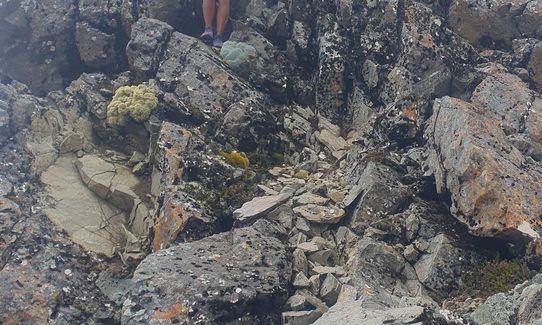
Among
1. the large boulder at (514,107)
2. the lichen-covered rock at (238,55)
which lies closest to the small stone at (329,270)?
the large boulder at (514,107)

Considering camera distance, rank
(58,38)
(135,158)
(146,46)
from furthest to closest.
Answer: (58,38)
(146,46)
(135,158)

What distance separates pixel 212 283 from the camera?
9109 millimetres

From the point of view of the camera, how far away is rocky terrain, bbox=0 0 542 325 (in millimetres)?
9406

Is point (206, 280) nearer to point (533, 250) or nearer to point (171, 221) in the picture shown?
point (171, 221)

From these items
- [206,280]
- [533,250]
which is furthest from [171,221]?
[533,250]

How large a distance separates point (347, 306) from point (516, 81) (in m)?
8.47

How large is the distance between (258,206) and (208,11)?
7394mm

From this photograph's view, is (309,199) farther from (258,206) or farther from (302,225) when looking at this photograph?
(258,206)

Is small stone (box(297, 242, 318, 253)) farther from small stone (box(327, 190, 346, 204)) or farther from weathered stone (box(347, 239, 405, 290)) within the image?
small stone (box(327, 190, 346, 204))

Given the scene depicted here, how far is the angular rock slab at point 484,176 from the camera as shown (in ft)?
31.7

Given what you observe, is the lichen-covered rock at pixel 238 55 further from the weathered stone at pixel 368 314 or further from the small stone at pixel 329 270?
the weathered stone at pixel 368 314

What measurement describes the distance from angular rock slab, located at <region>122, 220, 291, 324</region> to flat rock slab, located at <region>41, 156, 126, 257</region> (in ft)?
7.69

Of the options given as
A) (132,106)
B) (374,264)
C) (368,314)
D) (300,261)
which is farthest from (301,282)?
(132,106)

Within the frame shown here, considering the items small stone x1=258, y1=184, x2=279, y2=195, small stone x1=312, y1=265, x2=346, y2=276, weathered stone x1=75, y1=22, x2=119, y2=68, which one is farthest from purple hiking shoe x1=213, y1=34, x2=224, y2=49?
small stone x1=312, y1=265, x2=346, y2=276
